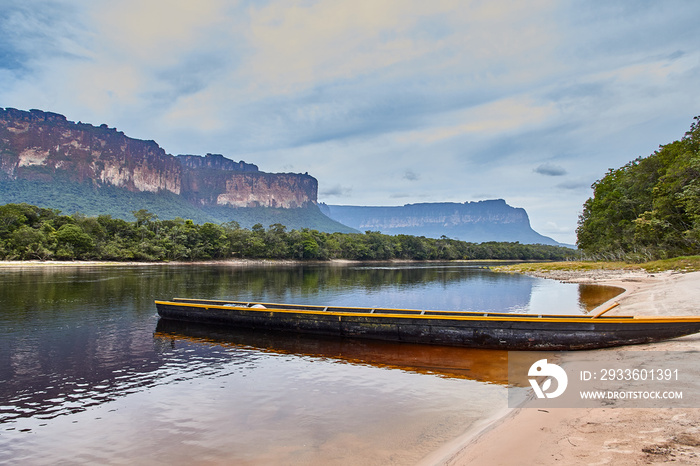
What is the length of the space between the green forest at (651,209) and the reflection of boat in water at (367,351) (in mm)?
35506

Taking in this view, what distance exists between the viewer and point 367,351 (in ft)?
51.9

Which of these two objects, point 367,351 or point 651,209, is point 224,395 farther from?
point 651,209

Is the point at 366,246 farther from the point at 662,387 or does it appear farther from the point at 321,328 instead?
the point at 662,387

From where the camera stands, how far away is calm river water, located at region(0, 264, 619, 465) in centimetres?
751

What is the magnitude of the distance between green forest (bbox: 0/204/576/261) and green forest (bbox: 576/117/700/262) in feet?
254

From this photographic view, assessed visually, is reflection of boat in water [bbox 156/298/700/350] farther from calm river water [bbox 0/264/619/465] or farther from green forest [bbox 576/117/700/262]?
green forest [bbox 576/117/700/262]

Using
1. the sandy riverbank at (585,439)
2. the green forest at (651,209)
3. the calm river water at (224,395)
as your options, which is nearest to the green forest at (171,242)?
the calm river water at (224,395)

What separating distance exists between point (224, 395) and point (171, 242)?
98.6m

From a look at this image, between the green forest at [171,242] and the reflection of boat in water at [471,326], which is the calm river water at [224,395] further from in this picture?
the green forest at [171,242]

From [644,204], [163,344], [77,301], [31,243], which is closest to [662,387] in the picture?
[163,344]

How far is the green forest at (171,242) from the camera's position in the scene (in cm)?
7675

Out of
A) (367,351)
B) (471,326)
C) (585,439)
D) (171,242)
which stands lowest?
(367,351)

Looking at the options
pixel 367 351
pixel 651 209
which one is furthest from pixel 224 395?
Result: pixel 651 209

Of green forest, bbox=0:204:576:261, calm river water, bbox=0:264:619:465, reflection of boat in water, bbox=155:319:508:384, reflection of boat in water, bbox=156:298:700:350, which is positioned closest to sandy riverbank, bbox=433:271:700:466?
calm river water, bbox=0:264:619:465
